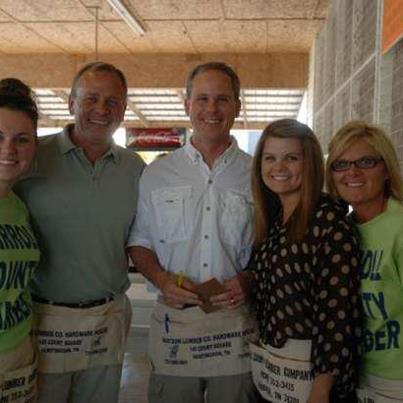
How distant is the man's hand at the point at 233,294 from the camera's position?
75.5 inches

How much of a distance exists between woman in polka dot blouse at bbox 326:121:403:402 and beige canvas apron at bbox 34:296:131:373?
995 mm

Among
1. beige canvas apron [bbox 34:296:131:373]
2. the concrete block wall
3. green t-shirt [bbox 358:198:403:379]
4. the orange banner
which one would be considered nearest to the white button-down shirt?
beige canvas apron [bbox 34:296:131:373]

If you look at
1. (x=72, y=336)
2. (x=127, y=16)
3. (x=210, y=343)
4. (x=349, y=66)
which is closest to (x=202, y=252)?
(x=210, y=343)

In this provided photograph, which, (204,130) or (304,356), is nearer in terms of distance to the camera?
(304,356)

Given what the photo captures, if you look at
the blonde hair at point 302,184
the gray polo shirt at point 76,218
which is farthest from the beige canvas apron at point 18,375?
the blonde hair at point 302,184

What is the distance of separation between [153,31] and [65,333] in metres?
5.73

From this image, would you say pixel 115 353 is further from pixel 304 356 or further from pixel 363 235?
pixel 363 235

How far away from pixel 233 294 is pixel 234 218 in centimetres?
30

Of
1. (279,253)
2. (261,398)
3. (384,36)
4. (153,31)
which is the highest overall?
(153,31)

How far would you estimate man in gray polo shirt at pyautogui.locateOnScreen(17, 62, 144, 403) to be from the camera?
204 cm

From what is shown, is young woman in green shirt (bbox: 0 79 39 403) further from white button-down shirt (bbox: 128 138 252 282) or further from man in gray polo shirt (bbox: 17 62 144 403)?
white button-down shirt (bbox: 128 138 252 282)

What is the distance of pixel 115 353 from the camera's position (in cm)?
217

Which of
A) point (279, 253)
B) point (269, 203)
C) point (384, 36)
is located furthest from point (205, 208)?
point (384, 36)

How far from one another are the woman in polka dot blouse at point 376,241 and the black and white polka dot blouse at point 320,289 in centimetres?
6
